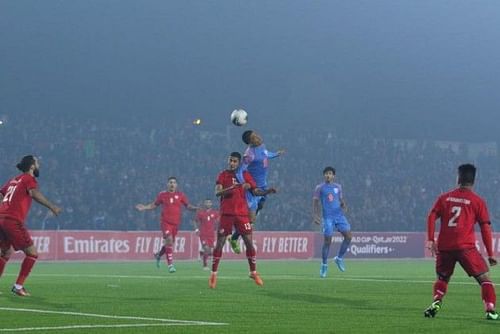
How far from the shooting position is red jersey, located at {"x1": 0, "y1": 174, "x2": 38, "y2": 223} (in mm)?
17266

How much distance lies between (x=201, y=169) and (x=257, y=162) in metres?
34.5

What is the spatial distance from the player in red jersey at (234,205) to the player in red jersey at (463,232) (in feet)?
23.6

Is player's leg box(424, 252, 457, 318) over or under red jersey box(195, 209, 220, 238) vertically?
over

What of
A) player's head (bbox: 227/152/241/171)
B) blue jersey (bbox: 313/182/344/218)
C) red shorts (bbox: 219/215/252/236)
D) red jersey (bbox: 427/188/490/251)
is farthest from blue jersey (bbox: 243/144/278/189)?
red jersey (bbox: 427/188/490/251)

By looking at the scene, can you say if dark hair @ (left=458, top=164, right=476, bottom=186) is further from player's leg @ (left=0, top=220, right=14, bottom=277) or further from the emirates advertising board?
the emirates advertising board

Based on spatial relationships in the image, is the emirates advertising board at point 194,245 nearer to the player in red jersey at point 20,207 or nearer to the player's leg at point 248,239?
the player's leg at point 248,239

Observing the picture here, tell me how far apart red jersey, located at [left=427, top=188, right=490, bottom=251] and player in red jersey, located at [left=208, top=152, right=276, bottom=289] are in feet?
23.6

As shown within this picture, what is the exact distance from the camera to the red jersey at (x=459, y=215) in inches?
526

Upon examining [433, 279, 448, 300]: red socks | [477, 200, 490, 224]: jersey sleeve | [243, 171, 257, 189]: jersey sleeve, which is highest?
[477, 200, 490, 224]: jersey sleeve

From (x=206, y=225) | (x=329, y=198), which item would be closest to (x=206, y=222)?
(x=206, y=225)

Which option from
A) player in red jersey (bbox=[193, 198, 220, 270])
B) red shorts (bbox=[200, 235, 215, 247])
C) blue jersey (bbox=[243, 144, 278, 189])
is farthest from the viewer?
player in red jersey (bbox=[193, 198, 220, 270])

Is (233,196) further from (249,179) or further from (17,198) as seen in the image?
(17,198)

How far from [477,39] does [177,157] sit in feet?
52.6

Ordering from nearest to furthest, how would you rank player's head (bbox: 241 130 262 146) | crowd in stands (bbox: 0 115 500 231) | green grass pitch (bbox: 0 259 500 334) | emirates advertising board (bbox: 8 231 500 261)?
1. green grass pitch (bbox: 0 259 500 334)
2. player's head (bbox: 241 130 262 146)
3. emirates advertising board (bbox: 8 231 500 261)
4. crowd in stands (bbox: 0 115 500 231)
